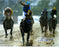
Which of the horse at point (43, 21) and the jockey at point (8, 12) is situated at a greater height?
the jockey at point (8, 12)

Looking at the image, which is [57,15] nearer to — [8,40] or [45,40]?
[45,40]

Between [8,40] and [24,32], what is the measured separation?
405 millimetres

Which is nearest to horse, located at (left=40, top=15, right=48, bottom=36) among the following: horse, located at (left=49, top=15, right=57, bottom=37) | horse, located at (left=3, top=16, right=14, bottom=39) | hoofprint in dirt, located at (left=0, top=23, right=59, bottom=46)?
horse, located at (left=49, top=15, right=57, bottom=37)

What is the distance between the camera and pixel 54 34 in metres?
2.38

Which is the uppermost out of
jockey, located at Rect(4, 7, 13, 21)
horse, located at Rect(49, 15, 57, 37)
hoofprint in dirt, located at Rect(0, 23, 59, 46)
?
jockey, located at Rect(4, 7, 13, 21)

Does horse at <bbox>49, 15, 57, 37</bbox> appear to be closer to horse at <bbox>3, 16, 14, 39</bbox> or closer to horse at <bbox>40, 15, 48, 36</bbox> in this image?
horse at <bbox>40, 15, 48, 36</bbox>

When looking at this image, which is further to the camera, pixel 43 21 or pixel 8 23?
pixel 43 21

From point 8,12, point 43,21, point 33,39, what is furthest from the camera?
point 43,21

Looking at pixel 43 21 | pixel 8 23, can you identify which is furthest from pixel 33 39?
pixel 8 23

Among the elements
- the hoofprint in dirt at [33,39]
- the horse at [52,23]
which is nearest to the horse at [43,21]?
the horse at [52,23]

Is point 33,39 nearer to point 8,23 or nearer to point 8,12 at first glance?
point 8,23

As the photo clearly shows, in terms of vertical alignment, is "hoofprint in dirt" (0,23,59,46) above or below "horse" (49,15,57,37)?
below

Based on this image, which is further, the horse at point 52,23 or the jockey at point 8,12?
the horse at point 52,23

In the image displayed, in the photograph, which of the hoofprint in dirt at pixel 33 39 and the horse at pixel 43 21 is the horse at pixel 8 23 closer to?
the hoofprint in dirt at pixel 33 39
